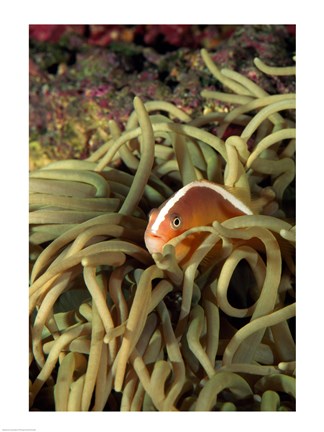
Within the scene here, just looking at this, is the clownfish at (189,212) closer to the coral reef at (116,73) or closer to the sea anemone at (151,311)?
the sea anemone at (151,311)

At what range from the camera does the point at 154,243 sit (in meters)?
0.96

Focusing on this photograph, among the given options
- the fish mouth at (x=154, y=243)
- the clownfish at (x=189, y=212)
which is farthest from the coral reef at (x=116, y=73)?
the fish mouth at (x=154, y=243)

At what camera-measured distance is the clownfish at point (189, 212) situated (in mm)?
974

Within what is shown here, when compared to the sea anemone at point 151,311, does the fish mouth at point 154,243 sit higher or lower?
higher

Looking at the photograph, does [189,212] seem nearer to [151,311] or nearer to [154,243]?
[154,243]

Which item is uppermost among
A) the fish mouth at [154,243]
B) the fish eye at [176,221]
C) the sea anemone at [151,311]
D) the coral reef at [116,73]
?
the coral reef at [116,73]

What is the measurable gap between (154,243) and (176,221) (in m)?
0.07

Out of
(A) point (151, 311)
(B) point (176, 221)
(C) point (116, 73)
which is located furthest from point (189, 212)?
(C) point (116, 73)

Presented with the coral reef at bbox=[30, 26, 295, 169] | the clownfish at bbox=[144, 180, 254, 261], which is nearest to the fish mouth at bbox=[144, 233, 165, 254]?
the clownfish at bbox=[144, 180, 254, 261]

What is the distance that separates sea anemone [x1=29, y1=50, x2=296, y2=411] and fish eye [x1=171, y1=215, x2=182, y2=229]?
7cm

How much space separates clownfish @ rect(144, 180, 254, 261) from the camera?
97 centimetres

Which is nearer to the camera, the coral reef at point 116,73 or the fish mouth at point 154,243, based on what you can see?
the fish mouth at point 154,243
